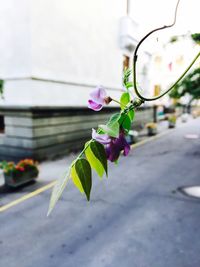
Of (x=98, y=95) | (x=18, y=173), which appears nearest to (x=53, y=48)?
(x=18, y=173)

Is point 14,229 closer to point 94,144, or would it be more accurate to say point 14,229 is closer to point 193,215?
point 193,215

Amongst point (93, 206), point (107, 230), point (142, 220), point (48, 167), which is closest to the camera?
point (107, 230)

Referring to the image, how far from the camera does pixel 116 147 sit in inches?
23.5

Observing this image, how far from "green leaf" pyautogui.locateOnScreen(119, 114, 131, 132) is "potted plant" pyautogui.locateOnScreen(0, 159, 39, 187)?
7157 millimetres

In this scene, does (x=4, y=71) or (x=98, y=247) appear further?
(x=4, y=71)

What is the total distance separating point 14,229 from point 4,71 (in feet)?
21.5

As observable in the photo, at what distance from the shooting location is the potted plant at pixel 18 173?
7.32 metres

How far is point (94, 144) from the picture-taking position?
0.61 metres

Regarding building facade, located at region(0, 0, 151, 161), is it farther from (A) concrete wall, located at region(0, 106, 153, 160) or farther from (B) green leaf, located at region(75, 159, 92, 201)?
(B) green leaf, located at region(75, 159, 92, 201)

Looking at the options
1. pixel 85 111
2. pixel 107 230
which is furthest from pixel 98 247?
pixel 85 111

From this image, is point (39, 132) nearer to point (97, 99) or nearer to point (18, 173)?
point (18, 173)

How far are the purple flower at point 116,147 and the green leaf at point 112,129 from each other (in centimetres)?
4

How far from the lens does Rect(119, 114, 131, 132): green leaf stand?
594mm

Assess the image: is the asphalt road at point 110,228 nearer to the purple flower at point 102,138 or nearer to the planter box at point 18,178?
the planter box at point 18,178
